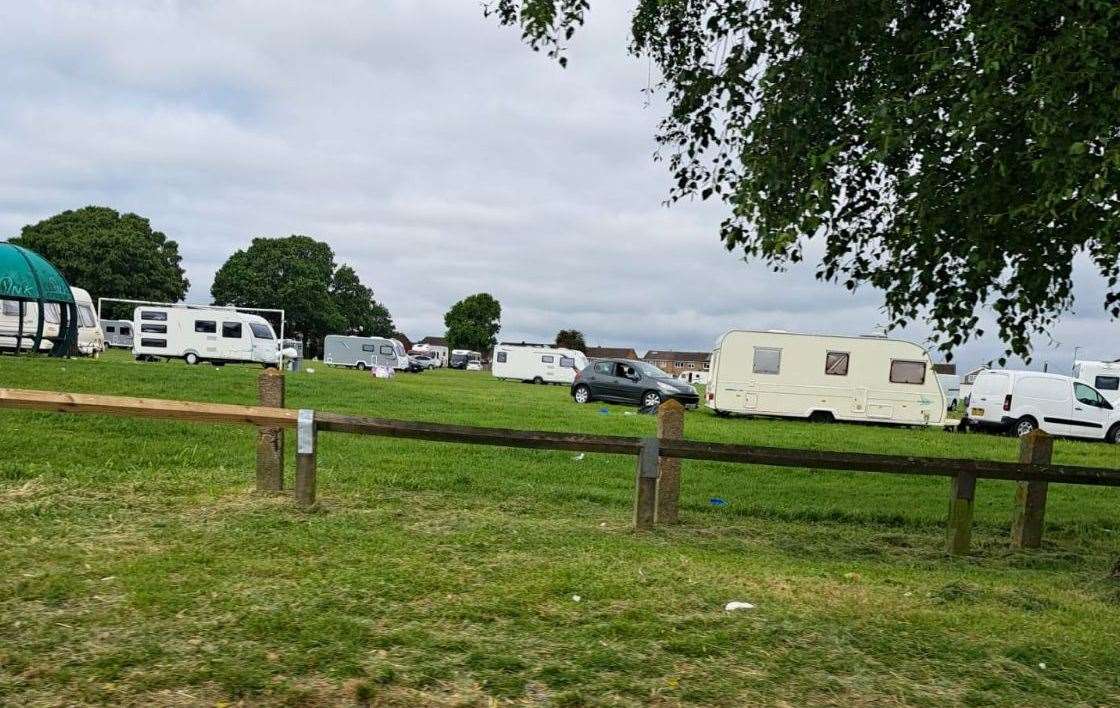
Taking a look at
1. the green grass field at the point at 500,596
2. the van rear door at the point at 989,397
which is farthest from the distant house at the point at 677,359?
the green grass field at the point at 500,596

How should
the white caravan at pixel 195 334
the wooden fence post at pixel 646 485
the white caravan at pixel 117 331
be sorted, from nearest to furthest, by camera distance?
1. the wooden fence post at pixel 646 485
2. the white caravan at pixel 195 334
3. the white caravan at pixel 117 331

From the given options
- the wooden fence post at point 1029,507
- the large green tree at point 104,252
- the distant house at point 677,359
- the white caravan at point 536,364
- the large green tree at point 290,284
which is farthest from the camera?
the distant house at point 677,359

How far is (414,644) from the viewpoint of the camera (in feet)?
11.7

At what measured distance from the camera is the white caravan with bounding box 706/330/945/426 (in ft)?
71.2

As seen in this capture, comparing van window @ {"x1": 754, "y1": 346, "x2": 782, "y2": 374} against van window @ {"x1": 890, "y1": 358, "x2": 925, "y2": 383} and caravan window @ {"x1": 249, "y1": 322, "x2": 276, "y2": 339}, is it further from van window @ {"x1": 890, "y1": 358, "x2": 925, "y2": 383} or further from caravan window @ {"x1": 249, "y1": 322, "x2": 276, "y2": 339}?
caravan window @ {"x1": 249, "y1": 322, "x2": 276, "y2": 339}

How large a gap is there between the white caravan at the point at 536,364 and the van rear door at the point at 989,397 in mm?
21785

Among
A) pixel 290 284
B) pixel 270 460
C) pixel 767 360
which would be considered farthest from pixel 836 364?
pixel 290 284

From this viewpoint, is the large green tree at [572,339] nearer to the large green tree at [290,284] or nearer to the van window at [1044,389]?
the large green tree at [290,284]

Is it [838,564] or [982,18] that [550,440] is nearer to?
[838,564]

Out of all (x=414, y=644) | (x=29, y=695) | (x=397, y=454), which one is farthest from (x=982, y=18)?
(x=397, y=454)

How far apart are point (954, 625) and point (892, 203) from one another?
4162mm

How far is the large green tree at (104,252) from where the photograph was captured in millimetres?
54531

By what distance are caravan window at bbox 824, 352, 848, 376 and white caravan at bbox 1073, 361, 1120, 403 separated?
1045 centimetres

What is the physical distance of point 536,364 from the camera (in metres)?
42.2
